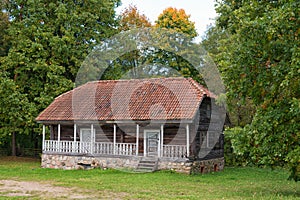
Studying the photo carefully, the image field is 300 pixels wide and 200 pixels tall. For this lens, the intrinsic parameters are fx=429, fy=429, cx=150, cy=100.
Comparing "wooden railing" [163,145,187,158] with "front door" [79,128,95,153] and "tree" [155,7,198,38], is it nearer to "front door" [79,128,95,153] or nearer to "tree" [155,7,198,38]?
"front door" [79,128,95,153]

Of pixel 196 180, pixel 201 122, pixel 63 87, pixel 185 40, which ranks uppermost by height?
pixel 185 40

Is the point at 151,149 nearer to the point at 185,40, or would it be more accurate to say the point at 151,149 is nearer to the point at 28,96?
the point at 28,96

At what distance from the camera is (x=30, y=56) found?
108ft

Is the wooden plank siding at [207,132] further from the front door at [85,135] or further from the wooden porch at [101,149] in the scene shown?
the front door at [85,135]

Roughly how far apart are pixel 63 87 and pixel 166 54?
1356cm

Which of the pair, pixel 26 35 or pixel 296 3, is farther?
pixel 26 35

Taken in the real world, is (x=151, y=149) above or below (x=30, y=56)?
below

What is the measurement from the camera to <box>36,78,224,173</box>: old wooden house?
24656 millimetres

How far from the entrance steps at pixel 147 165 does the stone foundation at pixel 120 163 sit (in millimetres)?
263

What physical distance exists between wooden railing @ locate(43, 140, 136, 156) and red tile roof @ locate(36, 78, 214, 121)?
1.66 m

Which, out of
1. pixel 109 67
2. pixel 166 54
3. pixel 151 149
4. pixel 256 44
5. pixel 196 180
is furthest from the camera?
pixel 166 54

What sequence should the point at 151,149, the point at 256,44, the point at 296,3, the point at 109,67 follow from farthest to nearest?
the point at 109,67
the point at 151,149
the point at 256,44
the point at 296,3

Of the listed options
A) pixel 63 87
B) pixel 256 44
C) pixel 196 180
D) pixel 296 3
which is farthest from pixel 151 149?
pixel 296 3

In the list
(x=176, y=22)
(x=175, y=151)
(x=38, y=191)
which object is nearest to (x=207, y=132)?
(x=175, y=151)
